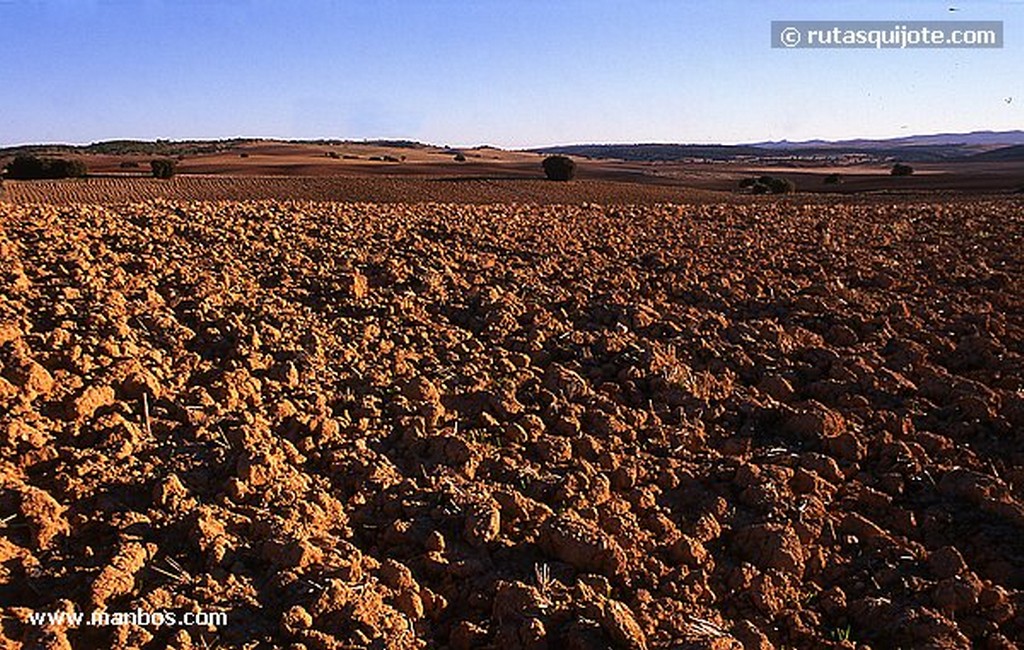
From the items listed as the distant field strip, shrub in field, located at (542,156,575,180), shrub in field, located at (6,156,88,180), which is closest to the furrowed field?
the distant field strip

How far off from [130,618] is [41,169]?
3164cm

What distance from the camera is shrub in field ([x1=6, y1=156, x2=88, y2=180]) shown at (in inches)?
1134

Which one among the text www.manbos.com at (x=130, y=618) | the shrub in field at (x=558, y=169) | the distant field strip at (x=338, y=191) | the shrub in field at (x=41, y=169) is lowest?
the text www.manbos.com at (x=130, y=618)

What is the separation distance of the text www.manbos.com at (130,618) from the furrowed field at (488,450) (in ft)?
0.08

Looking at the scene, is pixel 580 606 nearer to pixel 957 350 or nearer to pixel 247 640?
pixel 247 640

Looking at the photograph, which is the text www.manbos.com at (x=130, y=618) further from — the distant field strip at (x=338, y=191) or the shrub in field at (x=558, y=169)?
the shrub in field at (x=558, y=169)

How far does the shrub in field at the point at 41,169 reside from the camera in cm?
2880

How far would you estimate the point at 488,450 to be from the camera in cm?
382

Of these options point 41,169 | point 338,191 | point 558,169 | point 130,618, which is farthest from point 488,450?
point 41,169

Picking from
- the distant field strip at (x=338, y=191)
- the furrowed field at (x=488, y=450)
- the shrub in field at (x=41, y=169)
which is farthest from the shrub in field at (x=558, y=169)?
the furrowed field at (x=488, y=450)

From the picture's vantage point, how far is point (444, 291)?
5844mm

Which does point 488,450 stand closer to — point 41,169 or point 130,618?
point 130,618

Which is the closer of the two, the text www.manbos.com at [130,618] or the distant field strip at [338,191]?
the text www.manbos.com at [130,618]

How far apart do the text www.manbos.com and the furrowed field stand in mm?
25
